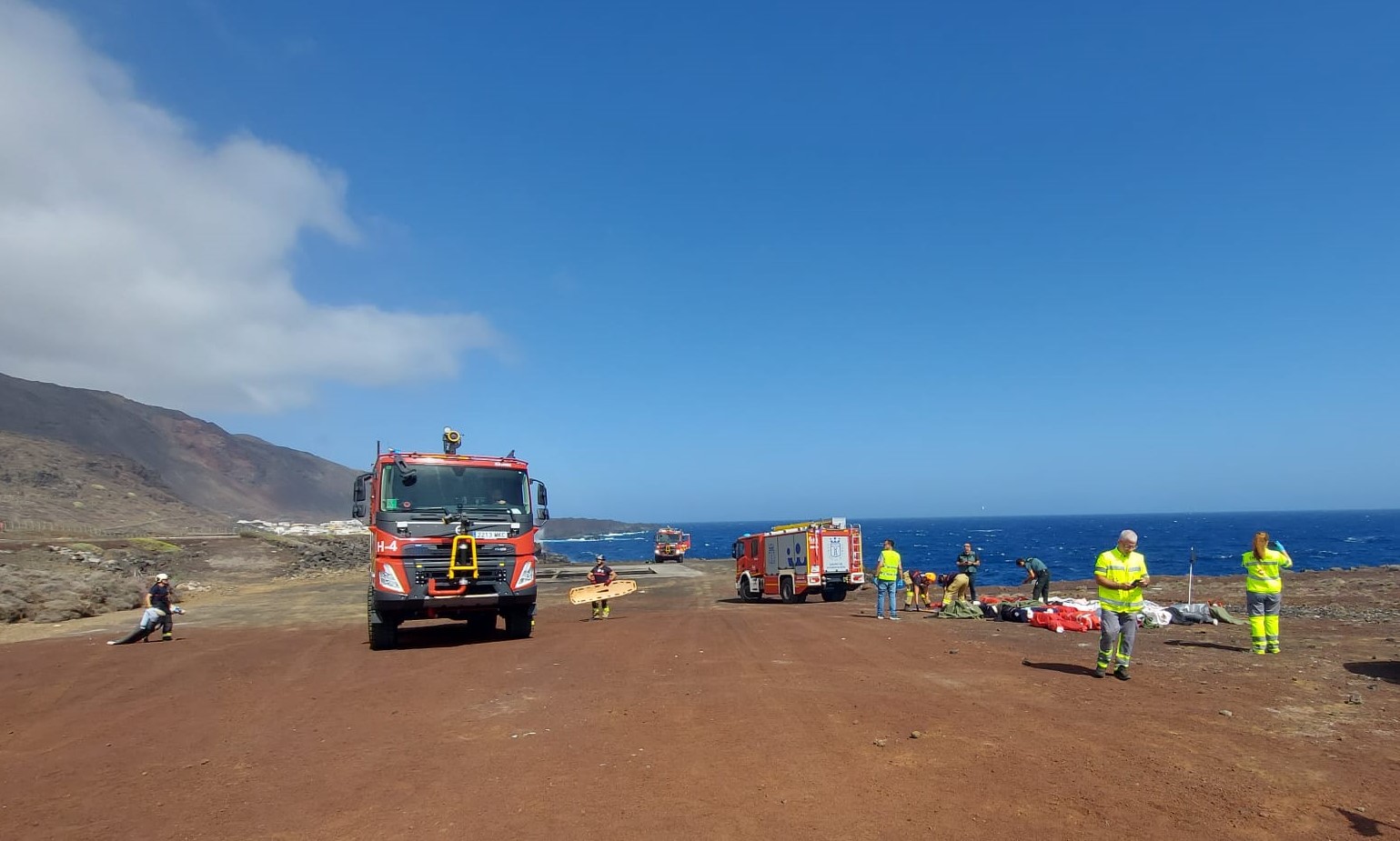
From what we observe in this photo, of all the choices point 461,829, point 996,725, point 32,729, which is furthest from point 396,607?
point 996,725

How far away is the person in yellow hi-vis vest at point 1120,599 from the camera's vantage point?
9.90 m

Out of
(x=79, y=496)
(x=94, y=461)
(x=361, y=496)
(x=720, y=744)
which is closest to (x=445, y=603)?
(x=361, y=496)

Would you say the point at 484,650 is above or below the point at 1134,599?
below

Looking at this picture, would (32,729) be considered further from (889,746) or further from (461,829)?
(889,746)

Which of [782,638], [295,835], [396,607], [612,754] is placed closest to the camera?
[295,835]

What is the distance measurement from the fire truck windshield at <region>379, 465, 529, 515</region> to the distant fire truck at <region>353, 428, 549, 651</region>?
16 mm

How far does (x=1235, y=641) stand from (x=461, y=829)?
12649 mm

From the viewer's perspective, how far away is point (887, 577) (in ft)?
58.9

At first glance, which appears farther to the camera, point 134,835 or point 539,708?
point 539,708

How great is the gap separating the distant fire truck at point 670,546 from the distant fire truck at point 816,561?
Result: 132 ft

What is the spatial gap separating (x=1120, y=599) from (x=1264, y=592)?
127 inches

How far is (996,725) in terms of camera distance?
7648 millimetres

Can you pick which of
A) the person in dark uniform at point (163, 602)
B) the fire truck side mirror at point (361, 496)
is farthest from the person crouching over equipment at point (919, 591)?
the person in dark uniform at point (163, 602)

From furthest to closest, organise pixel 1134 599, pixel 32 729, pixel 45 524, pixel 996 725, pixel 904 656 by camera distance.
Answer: pixel 45 524, pixel 904 656, pixel 1134 599, pixel 32 729, pixel 996 725
